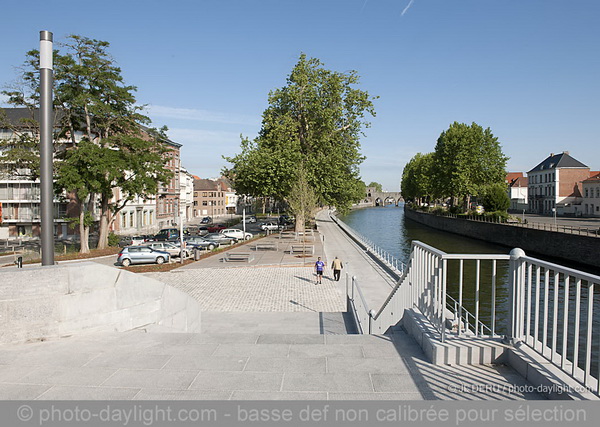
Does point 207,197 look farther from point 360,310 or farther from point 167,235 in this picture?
point 360,310

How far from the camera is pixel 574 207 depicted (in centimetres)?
7669

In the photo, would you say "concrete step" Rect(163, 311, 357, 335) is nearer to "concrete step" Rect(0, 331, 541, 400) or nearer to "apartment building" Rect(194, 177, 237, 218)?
"concrete step" Rect(0, 331, 541, 400)

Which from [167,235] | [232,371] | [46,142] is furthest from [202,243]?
[232,371]

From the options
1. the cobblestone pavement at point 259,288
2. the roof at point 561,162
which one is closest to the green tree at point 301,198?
the cobblestone pavement at point 259,288

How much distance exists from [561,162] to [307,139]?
59415 millimetres

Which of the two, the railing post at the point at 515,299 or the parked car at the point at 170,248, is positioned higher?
the railing post at the point at 515,299

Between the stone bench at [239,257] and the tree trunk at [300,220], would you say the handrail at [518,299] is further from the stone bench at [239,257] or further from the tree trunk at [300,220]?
the tree trunk at [300,220]

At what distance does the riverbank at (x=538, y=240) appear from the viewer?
104 ft

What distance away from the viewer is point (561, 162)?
271 ft

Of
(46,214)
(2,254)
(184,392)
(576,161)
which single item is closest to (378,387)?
(184,392)

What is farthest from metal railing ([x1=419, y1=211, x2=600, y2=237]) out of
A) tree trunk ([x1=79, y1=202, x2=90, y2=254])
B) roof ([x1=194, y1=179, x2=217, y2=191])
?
roof ([x1=194, y1=179, x2=217, y2=191])

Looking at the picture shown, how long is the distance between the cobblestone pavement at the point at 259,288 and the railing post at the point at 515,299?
1086 cm

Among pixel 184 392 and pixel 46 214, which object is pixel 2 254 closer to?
pixel 46 214

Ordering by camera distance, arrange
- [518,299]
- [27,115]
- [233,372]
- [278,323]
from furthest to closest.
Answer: [27,115] → [278,323] → [518,299] → [233,372]
